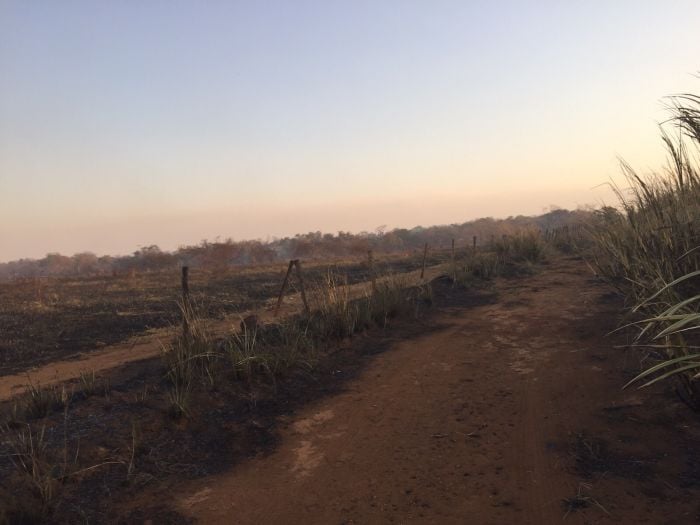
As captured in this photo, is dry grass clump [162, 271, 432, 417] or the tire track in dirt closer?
the tire track in dirt

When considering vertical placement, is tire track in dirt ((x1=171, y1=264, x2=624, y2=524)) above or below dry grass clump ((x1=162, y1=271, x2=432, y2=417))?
below

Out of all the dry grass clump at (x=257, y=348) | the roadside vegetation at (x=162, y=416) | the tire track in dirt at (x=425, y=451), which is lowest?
the tire track in dirt at (x=425, y=451)

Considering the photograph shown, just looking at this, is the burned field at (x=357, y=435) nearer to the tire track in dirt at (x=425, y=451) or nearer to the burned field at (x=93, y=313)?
the tire track in dirt at (x=425, y=451)

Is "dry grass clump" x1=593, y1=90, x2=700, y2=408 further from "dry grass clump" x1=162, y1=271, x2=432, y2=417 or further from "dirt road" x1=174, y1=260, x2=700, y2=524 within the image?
"dry grass clump" x1=162, y1=271, x2=432, y2=417

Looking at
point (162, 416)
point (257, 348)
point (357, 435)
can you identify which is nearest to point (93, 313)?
point (257, 348)

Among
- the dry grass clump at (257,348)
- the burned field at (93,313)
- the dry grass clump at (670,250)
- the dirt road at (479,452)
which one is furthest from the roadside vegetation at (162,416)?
the dry grass clump at (670,250)

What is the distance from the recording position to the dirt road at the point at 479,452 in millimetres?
3520

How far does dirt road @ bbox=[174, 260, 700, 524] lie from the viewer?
11.5ft

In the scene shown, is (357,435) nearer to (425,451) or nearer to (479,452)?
(425,451)

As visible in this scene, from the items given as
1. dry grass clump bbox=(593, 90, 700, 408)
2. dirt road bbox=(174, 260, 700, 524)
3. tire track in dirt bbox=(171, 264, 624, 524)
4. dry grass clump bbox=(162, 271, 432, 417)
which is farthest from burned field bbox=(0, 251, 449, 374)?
dry grass clump bbox=(593, 90, 700, 408)

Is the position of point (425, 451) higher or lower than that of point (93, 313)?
lower

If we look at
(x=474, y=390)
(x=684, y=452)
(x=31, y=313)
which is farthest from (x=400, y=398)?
(x=31, y=313)

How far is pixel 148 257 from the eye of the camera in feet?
158

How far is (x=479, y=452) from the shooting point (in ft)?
14.3
